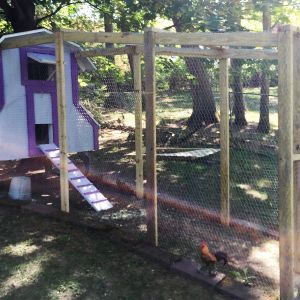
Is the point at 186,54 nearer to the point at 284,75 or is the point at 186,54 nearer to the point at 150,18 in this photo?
the point at 284,75

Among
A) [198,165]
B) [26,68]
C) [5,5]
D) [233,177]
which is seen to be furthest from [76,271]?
[5,5]

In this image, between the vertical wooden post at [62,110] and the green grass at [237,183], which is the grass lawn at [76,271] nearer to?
the vertical wooden post at [62,110]

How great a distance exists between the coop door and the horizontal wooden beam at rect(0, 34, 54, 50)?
3.00ft

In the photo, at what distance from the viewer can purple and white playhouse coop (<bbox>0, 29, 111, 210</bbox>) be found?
21.5ft

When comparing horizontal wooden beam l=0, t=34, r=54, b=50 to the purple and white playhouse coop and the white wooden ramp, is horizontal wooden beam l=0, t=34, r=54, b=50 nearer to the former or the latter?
the purple and white playhouse coop

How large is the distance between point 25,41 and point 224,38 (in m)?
Result: 3.44

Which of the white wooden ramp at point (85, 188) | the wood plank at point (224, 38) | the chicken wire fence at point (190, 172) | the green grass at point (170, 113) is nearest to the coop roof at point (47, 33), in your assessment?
the chicken wire fence at point (190, 172)

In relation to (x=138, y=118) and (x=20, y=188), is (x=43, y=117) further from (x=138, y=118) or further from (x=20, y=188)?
(x=138, y=118)

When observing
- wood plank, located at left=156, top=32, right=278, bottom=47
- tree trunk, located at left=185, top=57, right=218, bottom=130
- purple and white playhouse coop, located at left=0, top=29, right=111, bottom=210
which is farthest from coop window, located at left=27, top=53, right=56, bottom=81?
tree trunk, located at left=185, top=57, right=218, bottom=130

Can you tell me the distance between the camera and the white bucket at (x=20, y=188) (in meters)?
6.38

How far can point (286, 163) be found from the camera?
3.35m

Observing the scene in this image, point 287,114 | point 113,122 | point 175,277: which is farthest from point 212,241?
point 113,122

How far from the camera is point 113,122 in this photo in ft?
45.2

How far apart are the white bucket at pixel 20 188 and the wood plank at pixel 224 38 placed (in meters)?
3.23
